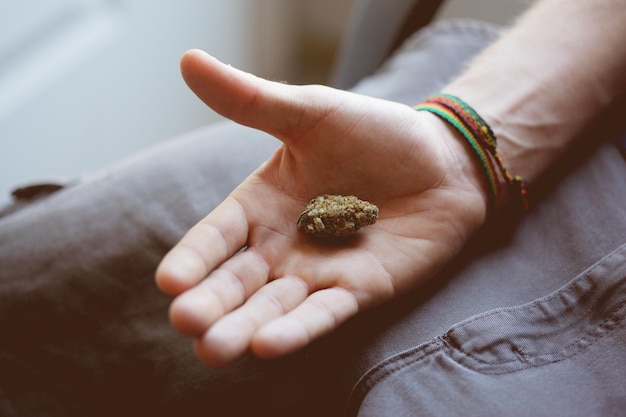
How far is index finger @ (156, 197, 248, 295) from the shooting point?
0.53 meters

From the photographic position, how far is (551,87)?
31.9 inches

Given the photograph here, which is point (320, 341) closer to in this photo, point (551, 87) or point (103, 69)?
point (551, 87)

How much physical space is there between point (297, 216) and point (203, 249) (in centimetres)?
14

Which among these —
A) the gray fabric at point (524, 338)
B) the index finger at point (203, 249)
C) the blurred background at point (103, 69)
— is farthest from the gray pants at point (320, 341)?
the blurred background at point (103, 69)

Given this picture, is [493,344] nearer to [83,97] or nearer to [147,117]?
[83,97]

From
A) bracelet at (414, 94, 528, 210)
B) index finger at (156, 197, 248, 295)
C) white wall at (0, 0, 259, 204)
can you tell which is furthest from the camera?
white wall at (0, 0, 259, 204)

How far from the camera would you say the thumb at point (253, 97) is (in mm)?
585

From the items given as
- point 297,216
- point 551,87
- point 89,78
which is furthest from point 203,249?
point 89,78

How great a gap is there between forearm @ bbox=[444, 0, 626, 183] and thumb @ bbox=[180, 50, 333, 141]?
28cm

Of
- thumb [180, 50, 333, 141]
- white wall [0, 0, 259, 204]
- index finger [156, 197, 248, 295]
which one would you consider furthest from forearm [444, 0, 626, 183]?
white wall [0, 0, 259, 204]

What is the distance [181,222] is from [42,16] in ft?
2.48

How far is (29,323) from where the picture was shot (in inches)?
27.6

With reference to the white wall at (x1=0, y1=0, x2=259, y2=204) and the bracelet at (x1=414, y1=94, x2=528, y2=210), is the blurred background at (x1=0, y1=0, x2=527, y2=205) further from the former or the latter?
the bracelet at (x1=414, y1=94, x2=528, y2=210)

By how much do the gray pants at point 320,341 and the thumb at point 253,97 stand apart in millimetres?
175
